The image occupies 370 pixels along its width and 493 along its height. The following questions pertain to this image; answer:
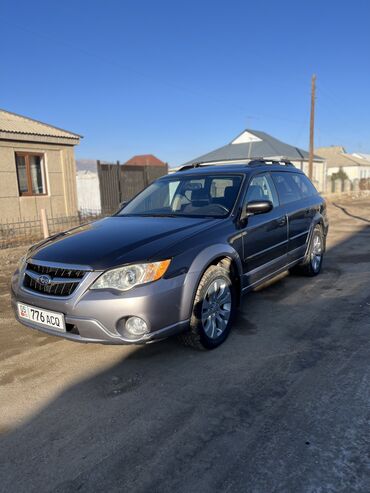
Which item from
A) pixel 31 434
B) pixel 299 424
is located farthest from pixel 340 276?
pixel 31 434

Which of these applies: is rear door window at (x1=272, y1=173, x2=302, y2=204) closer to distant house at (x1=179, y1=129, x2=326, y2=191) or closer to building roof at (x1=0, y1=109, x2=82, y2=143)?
building roof at (x1=0, y1=109, x2=82, y2=143)

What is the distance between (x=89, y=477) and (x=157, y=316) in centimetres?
120

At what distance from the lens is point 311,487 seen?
202cm

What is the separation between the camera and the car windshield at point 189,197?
4.29 m

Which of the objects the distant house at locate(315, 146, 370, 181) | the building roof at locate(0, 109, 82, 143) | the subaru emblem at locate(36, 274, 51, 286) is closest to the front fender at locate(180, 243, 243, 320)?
the subaru emblem at locate(36, 274, 51, 286)

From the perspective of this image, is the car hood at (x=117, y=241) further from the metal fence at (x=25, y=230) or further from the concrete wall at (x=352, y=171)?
the concrete wall at (x=352, y=171)

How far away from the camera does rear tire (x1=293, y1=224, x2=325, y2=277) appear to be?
5.99m

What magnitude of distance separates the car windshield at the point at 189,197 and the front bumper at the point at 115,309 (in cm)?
133

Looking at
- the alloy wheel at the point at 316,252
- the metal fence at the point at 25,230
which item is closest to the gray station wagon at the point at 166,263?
the alloy wheel at the point at 316,252

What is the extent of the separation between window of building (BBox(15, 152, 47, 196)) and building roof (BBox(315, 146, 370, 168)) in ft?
180

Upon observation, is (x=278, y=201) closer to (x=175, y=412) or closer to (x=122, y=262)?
(x=122, y=262)

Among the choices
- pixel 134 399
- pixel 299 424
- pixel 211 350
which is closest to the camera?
pixel 299 424

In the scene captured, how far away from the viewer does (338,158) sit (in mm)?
66062

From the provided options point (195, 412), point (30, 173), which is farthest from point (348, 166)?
point (195, 412)
